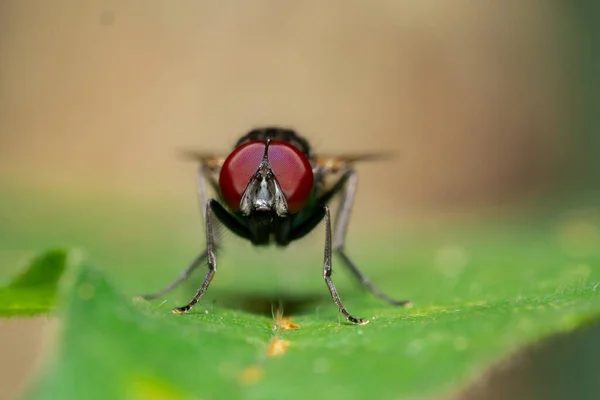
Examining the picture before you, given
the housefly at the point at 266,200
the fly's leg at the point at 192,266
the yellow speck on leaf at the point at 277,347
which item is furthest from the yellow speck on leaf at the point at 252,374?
the fly's leg at the point at 192,266

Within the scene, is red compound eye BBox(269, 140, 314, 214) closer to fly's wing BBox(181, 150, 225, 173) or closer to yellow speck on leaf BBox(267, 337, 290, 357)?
fly's wing BBox(181, 150, 225, 173)

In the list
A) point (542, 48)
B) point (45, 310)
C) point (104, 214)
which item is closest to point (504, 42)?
point (542, 48)

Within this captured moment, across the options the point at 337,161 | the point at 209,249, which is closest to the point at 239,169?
the point at 209,249

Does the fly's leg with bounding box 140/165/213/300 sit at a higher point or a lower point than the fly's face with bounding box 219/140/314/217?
lower

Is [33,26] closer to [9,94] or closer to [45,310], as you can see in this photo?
[9,94]

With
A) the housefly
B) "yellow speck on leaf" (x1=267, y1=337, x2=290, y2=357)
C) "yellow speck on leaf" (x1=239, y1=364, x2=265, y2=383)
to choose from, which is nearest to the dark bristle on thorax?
the housefly

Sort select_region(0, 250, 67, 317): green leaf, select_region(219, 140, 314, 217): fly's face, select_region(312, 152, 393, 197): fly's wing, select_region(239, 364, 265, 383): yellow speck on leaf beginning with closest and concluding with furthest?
select_region(239, 364, 265, 383): yellow speck on leaf < select_region(0, 250, 67, 317): green leaf < select_region(219, 140, 314, 217): fly's face < select_region(312, 152, 393, 197): fly's wing

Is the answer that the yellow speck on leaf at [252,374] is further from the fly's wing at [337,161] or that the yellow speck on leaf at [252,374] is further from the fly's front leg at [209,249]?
the fly's wing at [337,161]
